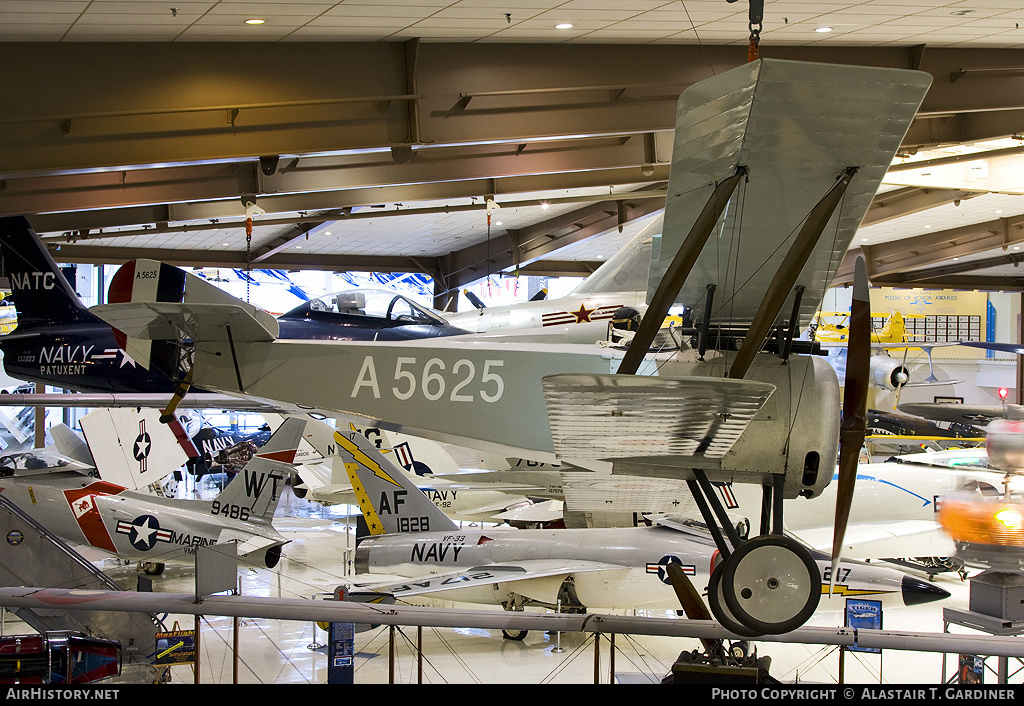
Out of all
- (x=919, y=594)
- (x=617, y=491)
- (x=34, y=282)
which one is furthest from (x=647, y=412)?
(x=34, y=282)

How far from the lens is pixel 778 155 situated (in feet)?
9.18

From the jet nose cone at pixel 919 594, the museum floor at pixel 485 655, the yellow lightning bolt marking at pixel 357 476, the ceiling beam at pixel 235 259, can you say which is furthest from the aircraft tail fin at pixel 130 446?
the jet nose cone at pixel 919 594

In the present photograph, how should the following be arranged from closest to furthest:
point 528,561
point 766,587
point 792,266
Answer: point 792,266 → point 766,587 → point 528,561

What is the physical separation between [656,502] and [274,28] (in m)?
4.22

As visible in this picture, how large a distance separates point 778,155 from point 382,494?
6780 mm

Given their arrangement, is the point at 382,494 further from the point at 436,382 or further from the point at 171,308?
the point at 171,308

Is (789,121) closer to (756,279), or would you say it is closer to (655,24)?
(756,279)

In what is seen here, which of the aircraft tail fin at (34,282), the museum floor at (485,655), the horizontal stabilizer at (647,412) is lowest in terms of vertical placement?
the museum floor at (485,655)

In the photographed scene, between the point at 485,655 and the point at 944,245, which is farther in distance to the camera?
the point at 944,245

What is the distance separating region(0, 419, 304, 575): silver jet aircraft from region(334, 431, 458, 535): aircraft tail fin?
60.1 inches

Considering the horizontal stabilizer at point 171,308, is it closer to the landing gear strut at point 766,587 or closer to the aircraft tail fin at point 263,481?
the landing gear strut at point 766,587

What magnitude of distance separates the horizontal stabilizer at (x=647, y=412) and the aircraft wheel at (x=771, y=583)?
473 millimetres

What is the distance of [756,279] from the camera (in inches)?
133

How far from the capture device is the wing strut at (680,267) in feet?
9.45
